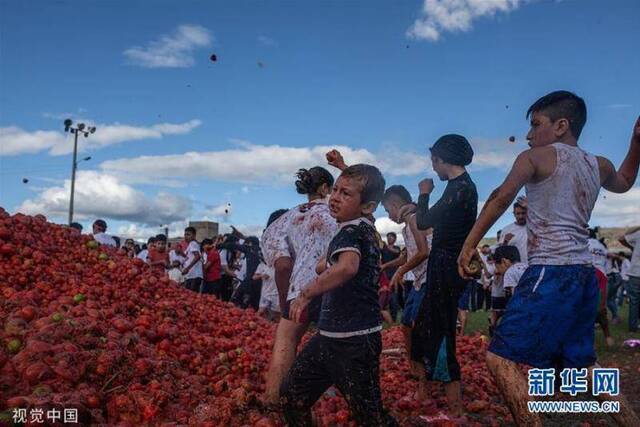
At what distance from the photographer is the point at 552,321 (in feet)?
10.1

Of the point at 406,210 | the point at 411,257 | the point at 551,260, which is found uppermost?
the point at 406,210

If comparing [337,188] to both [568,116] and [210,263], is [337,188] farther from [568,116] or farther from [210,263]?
[210,263]

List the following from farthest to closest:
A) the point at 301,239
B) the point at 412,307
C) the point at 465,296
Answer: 1. the point at 465,296
2. the point at 412,307
3. the point at 301,239

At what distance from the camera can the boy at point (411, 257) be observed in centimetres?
473

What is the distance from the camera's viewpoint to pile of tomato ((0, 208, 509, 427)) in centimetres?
376

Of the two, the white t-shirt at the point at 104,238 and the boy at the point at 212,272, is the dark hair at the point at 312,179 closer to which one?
the white t-shirt at the point at 104,238

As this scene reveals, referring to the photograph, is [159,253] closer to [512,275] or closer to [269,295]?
[269,295]

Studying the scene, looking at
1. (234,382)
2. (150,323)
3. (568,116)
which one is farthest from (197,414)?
(568,116)

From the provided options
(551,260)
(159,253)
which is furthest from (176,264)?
(551,260)

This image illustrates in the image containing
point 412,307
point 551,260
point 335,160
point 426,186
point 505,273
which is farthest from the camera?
point 505,273

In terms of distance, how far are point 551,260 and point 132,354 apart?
312cm

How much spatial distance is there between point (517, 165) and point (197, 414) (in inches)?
102

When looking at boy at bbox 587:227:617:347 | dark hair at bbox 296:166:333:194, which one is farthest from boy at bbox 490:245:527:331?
dark hair at bbox 296:166:333:194

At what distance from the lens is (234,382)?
16.1 ft
